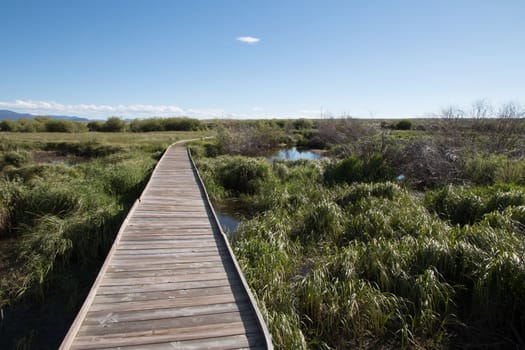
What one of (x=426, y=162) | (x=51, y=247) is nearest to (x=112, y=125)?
(x=51, y=247)

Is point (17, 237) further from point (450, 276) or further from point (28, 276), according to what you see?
point (450, 276)

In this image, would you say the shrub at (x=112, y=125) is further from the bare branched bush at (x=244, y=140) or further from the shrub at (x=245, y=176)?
the shrub at (x=245, y=176)

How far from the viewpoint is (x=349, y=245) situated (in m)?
6.17

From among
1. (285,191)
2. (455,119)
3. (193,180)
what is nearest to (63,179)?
(193,180)

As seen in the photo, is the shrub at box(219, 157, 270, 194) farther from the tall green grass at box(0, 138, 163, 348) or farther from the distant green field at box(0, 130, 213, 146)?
the distant green field at box(0, 130, 213, 146)

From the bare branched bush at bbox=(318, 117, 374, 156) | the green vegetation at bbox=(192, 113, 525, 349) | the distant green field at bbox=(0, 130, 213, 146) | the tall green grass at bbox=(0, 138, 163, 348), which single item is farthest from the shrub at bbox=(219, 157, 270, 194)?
the distant green field at bbox=(0, 130, 213, 146)

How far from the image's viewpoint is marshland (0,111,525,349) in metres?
4.21

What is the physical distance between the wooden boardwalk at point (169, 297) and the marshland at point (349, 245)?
0.72 m

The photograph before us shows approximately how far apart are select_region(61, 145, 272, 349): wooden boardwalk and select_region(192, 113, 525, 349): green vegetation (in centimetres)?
75

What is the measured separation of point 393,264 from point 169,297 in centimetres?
382

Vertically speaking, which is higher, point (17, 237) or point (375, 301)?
point (375, 301)

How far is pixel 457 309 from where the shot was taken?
176 inches

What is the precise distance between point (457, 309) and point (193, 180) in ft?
27.5

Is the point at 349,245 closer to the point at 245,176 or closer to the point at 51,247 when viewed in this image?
the point at 51,247
